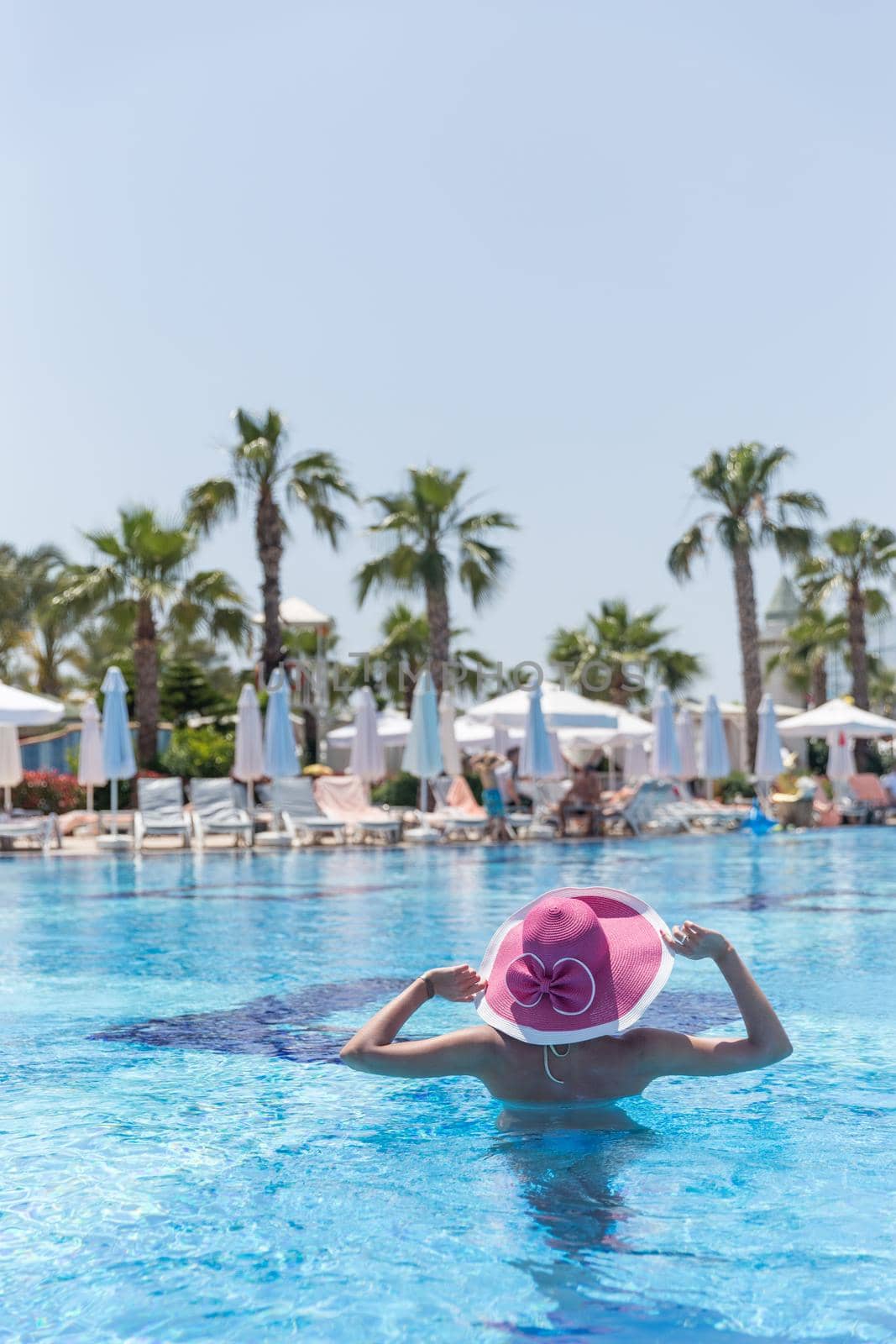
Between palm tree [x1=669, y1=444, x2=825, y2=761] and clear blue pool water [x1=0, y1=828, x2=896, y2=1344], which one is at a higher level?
palm tree [x1=669, y1=444, x2=825, y2=761]

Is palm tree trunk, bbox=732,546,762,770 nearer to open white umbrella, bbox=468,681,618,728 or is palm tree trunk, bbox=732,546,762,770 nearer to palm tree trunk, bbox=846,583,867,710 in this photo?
palm tree trunk, bbox=846,583,867,710

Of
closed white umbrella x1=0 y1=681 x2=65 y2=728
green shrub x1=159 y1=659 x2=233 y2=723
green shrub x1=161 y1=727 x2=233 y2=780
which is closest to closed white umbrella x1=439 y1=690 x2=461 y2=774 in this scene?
green shrub x1=161 y1=727 x2=233 y2=780

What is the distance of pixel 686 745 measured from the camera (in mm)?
25000

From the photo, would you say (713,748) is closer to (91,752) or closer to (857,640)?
(91,752)

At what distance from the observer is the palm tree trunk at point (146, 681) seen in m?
24.9

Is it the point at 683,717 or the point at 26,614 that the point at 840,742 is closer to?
the point at 683,717

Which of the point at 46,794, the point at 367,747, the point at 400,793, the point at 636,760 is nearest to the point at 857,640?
the point at 636,760

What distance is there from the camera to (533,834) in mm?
20406

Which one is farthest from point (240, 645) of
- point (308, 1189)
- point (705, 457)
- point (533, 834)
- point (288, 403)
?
point (308, 1189)

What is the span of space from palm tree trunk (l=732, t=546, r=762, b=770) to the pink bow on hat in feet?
86.6

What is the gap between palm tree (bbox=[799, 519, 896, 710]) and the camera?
3447 cm

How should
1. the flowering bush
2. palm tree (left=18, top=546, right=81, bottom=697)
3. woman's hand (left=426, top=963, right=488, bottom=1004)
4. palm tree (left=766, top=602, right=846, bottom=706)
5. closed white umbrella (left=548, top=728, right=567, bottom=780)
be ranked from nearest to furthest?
woman's hand (left=426, top=963, right=488, bottom=1004)
closed white umbrella (left=548, top=728, right=567, bottom=780)
the flowering bush
palm tree (left=766, top=602, right=846, bottom=706)
palm tree (left=18, top=546, right=81, bottom=697)

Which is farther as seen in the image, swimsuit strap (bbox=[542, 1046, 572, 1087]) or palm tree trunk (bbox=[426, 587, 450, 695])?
palm tree trunk (bbox=[426, 587, 450, 695])

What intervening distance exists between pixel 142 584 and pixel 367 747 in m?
6.22
